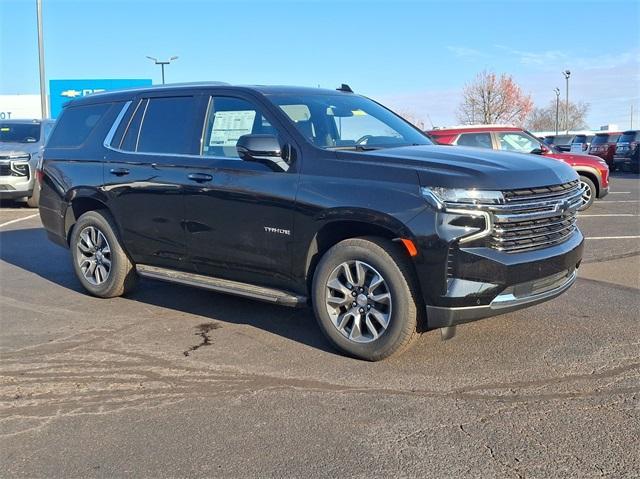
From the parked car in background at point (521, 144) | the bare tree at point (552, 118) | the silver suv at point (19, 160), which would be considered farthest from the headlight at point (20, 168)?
the bare tree at point (552, 118)

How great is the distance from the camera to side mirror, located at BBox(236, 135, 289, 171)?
4801 millimetres

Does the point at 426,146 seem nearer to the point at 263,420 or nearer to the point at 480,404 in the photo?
the point at 480,404

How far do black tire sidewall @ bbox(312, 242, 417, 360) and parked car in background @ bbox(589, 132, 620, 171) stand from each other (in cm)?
2623

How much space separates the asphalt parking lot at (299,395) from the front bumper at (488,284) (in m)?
0.42

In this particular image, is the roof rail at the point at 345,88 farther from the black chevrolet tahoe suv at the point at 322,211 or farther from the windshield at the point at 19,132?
the windshield at the point at 19,132

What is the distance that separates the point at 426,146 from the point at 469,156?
2.19ft

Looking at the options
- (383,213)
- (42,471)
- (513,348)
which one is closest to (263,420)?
(42,471)

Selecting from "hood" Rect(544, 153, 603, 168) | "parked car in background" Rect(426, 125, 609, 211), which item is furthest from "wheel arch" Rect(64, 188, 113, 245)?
"hood" Rect(544, 153, 603, 168)

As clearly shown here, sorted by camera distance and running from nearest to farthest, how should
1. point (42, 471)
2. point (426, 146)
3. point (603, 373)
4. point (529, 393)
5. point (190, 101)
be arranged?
point (42, 471) → point (529, 393) → point (603, 373) → point (426, 146) → point (190, 101)

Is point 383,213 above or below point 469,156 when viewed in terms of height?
below

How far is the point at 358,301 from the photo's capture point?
460 centimetres

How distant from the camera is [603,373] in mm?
4301

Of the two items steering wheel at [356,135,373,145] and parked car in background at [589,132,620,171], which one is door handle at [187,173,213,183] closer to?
steering wheel at [356,135,373,145]

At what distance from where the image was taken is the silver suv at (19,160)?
13438mm
